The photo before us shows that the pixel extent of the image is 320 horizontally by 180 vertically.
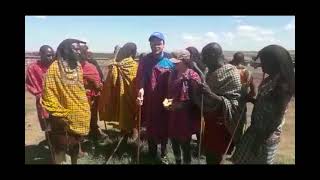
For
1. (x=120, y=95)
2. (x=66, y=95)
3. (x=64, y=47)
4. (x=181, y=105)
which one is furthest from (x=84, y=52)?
(x=181, y=105)

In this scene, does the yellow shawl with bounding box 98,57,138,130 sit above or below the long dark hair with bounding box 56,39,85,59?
below

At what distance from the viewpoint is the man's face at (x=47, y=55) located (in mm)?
8016

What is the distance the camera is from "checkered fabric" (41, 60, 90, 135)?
8023 mm

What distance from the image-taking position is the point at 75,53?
8.05 m

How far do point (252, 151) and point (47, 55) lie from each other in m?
2.58

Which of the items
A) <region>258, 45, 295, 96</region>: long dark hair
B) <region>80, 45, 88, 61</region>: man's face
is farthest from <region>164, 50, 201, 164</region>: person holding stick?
<region>80, 45, 88, 61</region>: man's face

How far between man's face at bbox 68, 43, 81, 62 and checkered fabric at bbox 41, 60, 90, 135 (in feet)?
0.27

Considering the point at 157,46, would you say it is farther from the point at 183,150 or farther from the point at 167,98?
the point at 183,150

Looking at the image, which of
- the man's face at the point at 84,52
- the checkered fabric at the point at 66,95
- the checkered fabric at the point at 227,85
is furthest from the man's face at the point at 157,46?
the checkered fabric at the point at 66,95

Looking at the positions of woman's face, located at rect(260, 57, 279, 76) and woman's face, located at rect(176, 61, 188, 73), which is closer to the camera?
woman's face, located at rect(260, 57, 279, 76)

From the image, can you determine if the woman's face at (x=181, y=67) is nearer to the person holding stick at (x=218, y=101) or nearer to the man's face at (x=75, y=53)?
the person holding stick at (x=218, y=101)

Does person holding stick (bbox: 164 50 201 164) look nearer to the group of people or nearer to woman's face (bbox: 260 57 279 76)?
the group of people

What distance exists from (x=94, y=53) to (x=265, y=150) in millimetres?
2239
